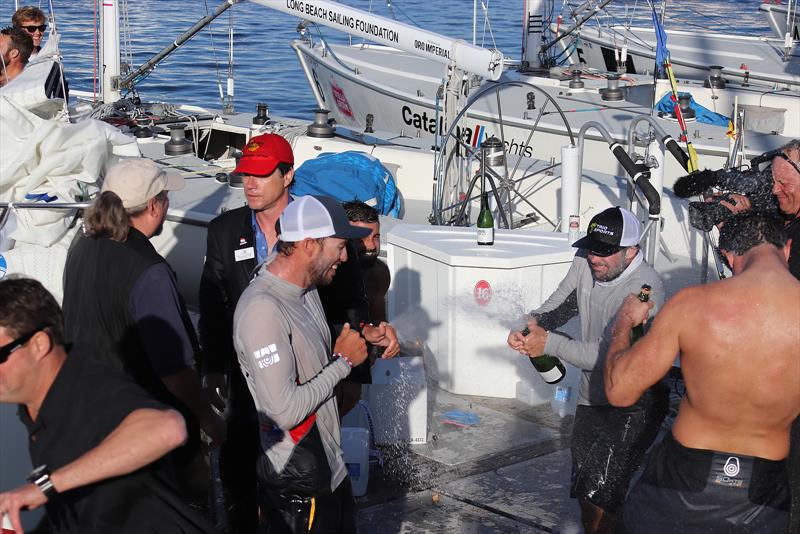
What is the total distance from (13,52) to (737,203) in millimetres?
5364

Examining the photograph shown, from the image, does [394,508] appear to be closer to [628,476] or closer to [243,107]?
[628,476]

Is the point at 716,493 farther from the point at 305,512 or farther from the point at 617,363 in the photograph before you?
the point at 305,512

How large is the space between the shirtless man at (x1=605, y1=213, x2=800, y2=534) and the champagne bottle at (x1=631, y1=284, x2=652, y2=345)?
0.43m

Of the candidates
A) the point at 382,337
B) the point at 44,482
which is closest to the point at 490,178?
the point at 382,337

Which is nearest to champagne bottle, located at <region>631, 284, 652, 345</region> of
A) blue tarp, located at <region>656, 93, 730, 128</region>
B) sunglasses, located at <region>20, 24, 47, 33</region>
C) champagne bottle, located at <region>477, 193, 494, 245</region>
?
champagne bottle, located at <region>477, 193, 494, 245</region>

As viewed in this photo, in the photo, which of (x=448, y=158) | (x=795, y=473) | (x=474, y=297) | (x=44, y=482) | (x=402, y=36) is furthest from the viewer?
(x=448, y=158)

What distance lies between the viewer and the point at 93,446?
2656 mm

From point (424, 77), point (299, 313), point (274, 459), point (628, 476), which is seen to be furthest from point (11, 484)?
point (424, 77)

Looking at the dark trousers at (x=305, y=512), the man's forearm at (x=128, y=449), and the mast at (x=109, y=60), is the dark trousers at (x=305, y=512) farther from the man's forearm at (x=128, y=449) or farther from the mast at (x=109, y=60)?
the mast at (x=109, y=60)

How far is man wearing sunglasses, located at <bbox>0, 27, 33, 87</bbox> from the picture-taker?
24.6 feet

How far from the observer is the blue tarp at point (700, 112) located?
11289 millimetres

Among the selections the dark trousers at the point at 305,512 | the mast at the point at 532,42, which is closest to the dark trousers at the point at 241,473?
the dark trousers at the point at 305,512

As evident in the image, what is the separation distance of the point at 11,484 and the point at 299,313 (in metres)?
1.11

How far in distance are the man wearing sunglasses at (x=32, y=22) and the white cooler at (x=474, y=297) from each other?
394 cm
